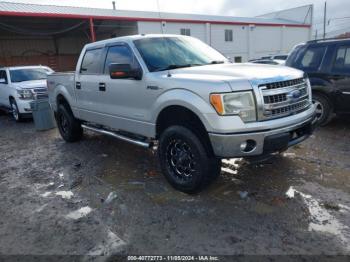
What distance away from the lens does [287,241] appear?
114 inches

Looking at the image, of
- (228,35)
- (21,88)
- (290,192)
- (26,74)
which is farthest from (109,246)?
(228,35)

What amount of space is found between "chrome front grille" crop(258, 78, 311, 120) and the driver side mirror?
5.70ft

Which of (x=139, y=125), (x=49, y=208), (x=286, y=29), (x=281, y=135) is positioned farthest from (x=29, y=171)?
(x=286, y=29)

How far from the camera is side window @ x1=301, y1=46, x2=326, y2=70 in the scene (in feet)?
20.8

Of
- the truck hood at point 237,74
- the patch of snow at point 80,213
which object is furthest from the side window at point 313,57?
the patch of snow at point 80,213

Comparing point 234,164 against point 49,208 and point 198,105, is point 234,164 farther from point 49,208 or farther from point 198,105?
point 49,208

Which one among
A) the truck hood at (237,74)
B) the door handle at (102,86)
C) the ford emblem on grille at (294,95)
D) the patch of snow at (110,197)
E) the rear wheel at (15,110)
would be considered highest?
the truck hood at (237,74)

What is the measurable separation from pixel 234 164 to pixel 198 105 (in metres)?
1.78

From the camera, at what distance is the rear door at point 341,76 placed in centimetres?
597

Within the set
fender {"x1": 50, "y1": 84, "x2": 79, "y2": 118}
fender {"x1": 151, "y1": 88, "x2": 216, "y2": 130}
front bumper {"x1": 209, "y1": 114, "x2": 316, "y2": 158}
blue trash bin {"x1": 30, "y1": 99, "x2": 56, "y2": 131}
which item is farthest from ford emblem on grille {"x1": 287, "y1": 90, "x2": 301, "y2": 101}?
blue trash bin {"x1": 30, "y1": 99, "x2": 56, "y2": 131}

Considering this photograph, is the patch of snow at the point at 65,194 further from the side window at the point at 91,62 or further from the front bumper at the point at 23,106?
the front bumper at the point at 23,106

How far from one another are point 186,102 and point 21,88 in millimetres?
7749

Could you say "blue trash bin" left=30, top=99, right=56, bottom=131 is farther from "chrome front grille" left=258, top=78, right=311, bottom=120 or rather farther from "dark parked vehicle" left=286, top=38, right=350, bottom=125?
"chrome front grille" left=258, top=78, right=311, bottom=120

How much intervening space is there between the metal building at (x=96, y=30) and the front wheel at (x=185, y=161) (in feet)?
63.1
